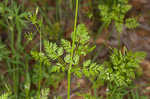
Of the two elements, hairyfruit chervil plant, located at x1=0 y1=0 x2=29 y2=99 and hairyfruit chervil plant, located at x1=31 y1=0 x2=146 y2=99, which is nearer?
hairyfruit chervil plant, located at x1=31 y1=0 x2=146 y2=99

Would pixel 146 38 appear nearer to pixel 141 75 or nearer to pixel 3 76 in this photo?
pixel 141 75

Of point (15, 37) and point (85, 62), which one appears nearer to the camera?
point (85, 62)

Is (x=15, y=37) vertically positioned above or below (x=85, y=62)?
above

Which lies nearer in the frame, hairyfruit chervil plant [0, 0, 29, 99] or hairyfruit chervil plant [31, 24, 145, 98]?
hairyfruit chervil plant [31, 24, 145, 98]

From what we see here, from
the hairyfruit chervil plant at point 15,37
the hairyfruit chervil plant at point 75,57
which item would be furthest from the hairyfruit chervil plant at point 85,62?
the hairyfruit chervil plant at point 15,37

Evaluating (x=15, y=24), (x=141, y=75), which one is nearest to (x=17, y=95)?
(x=15, y=24)

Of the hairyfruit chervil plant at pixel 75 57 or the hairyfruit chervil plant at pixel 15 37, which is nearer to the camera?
the hairyfruit chervil plant at pixel 75 57

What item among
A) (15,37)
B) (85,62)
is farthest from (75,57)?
(15,37)

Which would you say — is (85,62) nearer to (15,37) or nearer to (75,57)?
(75,57)

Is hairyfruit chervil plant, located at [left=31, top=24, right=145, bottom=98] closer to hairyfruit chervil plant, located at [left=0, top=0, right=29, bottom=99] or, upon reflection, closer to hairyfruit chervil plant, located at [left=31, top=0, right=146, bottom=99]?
hairyfruit chervil plant, located at [left=31, top=0, right=146, bottom=99]

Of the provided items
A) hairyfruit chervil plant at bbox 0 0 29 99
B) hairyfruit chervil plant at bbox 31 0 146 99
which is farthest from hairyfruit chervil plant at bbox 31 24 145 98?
hairyfruit chervil plant at bbox 0 0 29 99

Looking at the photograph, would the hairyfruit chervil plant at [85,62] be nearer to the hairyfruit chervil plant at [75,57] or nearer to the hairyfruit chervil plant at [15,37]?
the hairyfruit chervil plant at [75,57]

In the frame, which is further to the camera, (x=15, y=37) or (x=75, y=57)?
(x=15, y=37)

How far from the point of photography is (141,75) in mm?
2793
